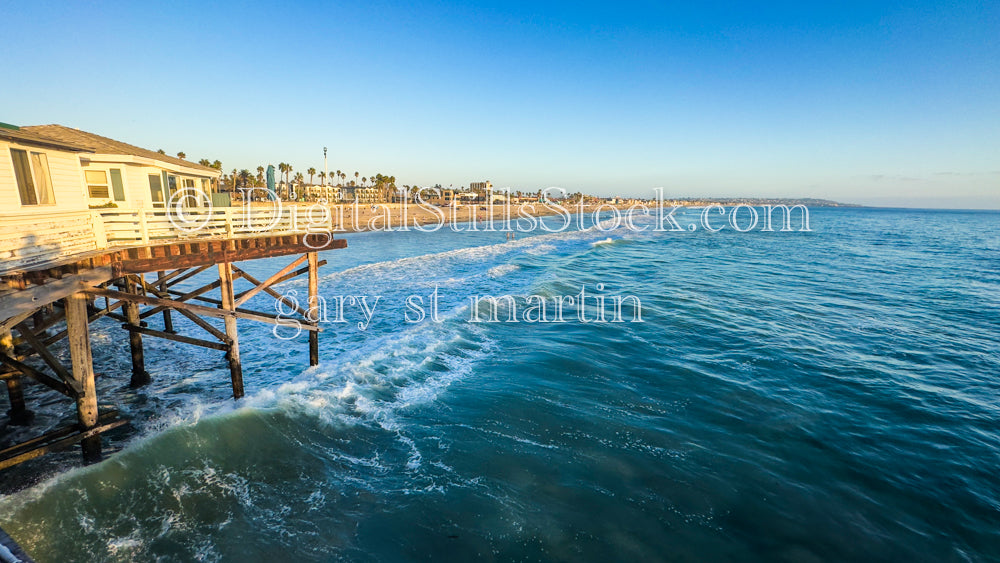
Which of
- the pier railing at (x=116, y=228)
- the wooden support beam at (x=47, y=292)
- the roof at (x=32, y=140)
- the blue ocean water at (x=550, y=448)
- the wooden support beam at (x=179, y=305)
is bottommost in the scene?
the blue ocean water at (x=550, y=448)

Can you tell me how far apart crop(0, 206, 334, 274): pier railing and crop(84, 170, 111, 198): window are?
4.41 m

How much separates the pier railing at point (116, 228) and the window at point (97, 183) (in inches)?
174

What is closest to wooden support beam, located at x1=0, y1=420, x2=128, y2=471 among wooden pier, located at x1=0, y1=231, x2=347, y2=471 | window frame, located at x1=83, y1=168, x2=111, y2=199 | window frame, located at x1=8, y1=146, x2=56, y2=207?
wooden pier, located at x1=0, y1=231, x2=347, y2=471

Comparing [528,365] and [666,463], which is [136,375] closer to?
[528,365]

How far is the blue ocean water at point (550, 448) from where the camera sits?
7.60 metres

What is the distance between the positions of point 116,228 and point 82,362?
312 cm

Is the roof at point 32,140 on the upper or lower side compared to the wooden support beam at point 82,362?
upper

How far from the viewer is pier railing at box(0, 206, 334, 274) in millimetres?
7884

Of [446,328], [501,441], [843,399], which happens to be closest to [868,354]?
[843,399]

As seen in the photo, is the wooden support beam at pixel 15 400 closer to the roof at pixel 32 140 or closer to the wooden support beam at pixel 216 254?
the wooden support beam at pixel 216 254

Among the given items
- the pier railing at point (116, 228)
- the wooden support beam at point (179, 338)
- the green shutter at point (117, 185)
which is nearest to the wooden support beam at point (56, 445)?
the wooden support beam at point (179, 338)

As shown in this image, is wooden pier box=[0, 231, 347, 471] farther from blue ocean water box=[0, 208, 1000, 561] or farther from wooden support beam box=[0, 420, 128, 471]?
blue ocean water box=[0, 208, 1000, 561]

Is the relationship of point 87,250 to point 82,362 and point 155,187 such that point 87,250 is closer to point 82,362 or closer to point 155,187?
point 82,362

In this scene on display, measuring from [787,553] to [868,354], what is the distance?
13160mm
